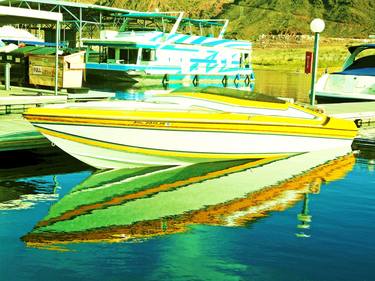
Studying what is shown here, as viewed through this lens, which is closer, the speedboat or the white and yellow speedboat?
the white and yellow speedboat

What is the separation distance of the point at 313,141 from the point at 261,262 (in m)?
7.08

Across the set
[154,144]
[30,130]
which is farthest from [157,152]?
[30,130]

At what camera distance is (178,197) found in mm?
10711

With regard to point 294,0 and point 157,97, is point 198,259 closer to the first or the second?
point 157,97

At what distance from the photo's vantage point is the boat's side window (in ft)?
107

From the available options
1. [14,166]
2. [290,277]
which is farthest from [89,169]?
[290,277]

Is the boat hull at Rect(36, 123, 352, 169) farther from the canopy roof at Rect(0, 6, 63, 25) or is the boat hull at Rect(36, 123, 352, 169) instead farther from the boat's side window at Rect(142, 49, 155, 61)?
the boat's side window at Rect(142, 49, 155, 61)

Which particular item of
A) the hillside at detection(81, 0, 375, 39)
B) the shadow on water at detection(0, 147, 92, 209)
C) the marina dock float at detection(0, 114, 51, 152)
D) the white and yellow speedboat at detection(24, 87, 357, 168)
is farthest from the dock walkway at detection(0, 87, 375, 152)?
the hillside at detection(81, 0, 375, 39)

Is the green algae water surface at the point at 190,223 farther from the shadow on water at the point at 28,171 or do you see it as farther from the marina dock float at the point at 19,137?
the marina dock float at the point at 19,137

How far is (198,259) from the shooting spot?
745 cm

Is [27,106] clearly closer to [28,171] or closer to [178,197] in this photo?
[28,171]

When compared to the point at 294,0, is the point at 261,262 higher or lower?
lower

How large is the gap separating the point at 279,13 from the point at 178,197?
156173mm

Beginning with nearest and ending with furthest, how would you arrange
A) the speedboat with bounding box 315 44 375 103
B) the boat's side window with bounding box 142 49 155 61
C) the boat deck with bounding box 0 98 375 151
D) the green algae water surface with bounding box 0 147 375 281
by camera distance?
1. the green algae water surface with bounding box 0 147 375 281
2. the boat deck with bounding box 0 98 375 151
3. the speedboat with bounding box 315 44 375 103
4. the boat's side window with bounding box 142 49 155 61
